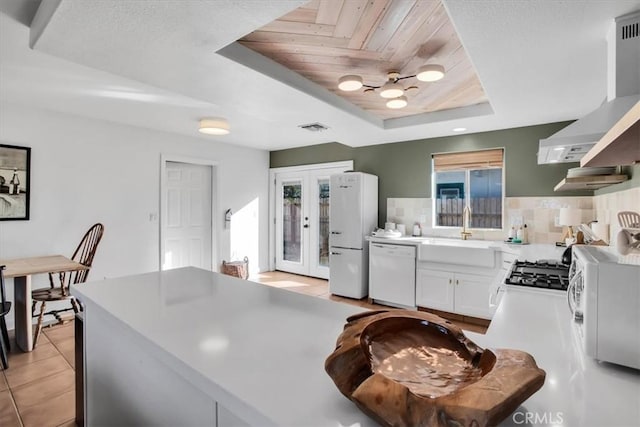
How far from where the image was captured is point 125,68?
2.00m

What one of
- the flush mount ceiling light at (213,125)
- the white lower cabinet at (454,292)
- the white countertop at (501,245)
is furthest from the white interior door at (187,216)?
the white lower cabinet at (454,292)

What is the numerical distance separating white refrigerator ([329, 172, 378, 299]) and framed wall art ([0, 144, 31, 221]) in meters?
3.46

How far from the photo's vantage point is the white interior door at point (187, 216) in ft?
14.9

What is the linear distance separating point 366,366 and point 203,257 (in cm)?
483

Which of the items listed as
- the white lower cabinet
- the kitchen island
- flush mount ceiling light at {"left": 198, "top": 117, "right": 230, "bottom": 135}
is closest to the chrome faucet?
the white lower cabinet

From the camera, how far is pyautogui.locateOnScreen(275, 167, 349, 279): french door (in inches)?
213

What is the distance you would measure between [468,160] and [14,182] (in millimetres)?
5099

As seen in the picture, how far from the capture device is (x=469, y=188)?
161 inches

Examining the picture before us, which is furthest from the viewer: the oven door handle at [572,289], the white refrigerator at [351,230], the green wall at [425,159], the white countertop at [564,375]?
the white refrigerator at [351,230]

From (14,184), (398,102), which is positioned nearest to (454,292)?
(398,102)

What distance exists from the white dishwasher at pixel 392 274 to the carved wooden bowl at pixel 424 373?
3.12 meters

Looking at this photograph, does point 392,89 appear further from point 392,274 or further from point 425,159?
point 392,274

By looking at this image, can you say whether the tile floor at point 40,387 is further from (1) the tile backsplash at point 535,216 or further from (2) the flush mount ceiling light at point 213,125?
(1) the tile backsplash at point 535,216

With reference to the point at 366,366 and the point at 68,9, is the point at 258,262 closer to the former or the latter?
the point at 68,9
